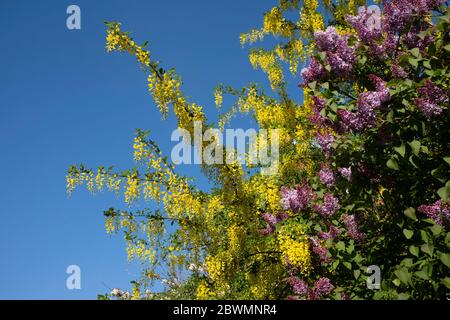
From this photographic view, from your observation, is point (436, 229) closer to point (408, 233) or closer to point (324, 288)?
point (408, 233)

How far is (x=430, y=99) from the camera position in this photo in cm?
324

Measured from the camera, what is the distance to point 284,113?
27.2ft

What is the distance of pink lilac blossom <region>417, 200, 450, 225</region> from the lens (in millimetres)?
3164

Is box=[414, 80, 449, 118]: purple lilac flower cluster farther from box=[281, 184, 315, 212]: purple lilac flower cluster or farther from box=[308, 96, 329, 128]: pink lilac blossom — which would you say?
box=[281, 184, 315, 212]: purple lilac flower cluster

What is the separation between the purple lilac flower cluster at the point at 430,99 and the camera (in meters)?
3.21

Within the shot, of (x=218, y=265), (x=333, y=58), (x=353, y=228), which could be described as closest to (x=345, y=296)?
(x=353, y=228)

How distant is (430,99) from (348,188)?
0.95 meters

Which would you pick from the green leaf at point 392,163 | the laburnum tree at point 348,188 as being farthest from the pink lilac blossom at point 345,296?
the green leaf at point 392,163

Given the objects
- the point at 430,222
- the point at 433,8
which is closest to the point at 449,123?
the point at 430,222

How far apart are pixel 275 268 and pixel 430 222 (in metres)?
2.14

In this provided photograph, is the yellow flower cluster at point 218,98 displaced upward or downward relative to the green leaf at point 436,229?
upward

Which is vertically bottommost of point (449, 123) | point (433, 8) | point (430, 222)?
point (430, 222)

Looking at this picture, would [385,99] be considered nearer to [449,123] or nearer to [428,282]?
[449,123]

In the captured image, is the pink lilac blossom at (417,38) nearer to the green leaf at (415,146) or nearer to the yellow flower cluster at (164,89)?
the green leaf at (415,146)
